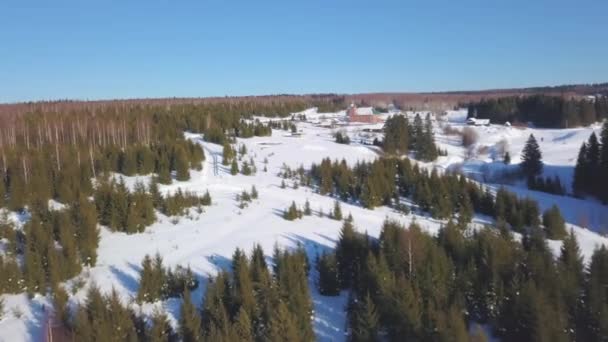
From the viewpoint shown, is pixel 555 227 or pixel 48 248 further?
pixel 555 227

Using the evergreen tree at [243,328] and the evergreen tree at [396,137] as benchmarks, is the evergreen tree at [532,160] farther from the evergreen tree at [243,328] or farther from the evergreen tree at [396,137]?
the evergreen tree at [243,328]

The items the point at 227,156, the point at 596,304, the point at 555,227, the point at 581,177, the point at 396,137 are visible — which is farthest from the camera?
the point at 396,137

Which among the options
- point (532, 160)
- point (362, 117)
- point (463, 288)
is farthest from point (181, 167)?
point (362, 117)

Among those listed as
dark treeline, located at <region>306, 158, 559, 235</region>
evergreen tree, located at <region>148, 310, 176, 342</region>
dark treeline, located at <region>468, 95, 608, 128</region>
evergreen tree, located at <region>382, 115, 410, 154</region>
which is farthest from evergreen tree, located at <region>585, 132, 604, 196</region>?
dark treeline, located at <region>468, 95, 608, 128</region>

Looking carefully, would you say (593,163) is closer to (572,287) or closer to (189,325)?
Answer: (572,287)

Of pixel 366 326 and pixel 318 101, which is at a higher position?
pixel 318 101

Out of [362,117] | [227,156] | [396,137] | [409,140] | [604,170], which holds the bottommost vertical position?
[604,170]

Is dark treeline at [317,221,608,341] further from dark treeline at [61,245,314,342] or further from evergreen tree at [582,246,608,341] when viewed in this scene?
dark treeline at [61,245,314,342]
